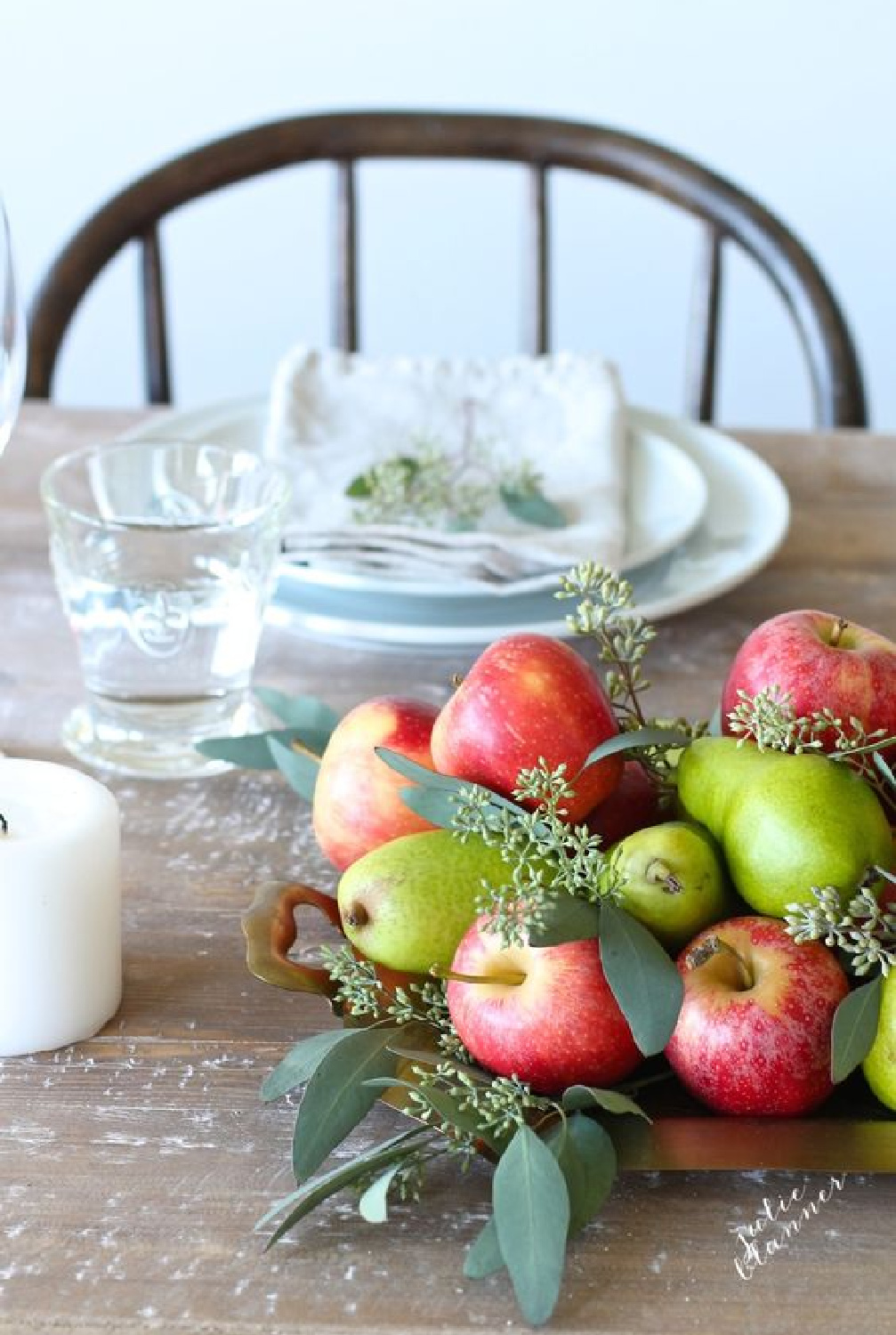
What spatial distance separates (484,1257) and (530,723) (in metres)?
0.18

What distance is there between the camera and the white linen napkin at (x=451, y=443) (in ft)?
2.90

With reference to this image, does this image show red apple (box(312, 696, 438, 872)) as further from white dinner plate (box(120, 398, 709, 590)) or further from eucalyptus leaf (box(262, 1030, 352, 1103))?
white dinner plate (box(120, 398, 709, 590))

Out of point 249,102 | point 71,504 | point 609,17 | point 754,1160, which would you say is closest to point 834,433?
point 71,504

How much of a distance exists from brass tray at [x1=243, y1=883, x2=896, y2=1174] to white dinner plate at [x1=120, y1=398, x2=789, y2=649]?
37 centimetres

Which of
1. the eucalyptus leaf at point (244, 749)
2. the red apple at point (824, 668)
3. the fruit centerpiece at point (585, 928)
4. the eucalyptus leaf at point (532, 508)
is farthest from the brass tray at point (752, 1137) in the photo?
the eucalyptus leaf at point (532, 508)

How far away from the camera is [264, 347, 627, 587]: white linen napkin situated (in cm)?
88

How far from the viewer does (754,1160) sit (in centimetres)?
49

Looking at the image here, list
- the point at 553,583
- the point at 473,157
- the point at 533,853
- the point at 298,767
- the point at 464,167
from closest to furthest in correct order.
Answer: the point at 533,853
the point at 298,767
the point at 553,583
the point at 473,157
the point at 464,167

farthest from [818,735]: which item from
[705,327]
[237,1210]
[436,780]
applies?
[705,327]

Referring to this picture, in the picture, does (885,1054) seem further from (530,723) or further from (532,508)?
(532,508)

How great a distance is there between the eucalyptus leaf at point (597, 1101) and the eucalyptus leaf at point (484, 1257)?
0.05 metres

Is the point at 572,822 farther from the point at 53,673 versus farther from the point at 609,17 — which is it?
the point at 609,17

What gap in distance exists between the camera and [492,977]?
517 mm

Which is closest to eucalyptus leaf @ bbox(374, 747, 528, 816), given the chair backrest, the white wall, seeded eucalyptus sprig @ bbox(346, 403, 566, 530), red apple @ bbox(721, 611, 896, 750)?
red apple @ bbox(721, 611, 896, 750)
